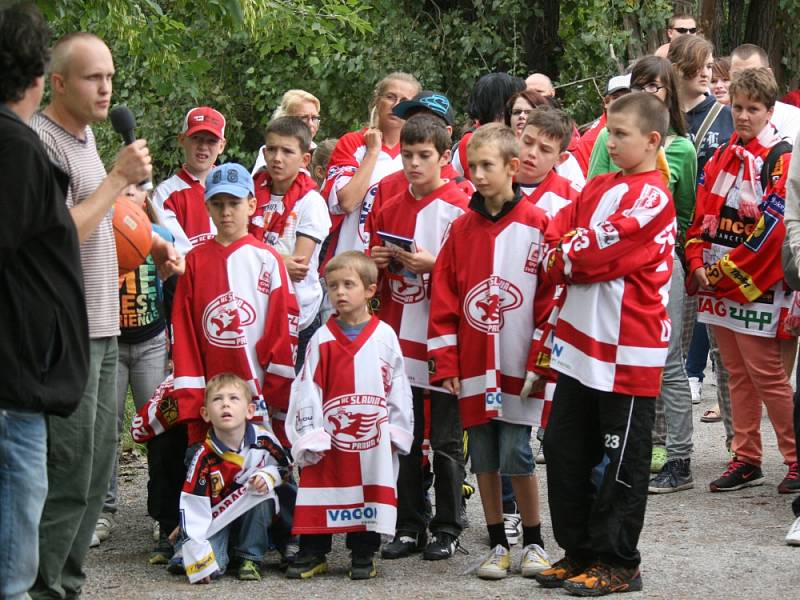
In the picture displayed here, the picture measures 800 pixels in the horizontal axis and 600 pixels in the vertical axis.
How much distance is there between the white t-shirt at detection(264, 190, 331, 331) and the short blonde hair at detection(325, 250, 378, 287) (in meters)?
0.89

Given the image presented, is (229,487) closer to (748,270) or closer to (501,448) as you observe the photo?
(501,448)

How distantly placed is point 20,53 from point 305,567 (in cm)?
300

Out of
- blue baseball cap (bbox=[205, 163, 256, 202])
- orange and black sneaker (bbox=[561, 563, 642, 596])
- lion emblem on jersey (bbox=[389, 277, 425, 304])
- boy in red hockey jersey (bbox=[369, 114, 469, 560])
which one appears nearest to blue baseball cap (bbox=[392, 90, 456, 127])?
boy in red hockey jersey (bbox=[369, 114, 469, 560])

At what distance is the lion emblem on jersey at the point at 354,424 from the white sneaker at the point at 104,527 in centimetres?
155

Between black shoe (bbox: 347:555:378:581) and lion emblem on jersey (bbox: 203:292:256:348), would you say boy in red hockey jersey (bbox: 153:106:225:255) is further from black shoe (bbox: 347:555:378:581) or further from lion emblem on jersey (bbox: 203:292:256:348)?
black shoe (bbox: 347:555:378:581)

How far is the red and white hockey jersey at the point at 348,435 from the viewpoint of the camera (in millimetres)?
6184

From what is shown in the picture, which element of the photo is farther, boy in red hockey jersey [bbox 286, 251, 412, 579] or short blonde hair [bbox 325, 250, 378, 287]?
short blonde hair [bbox 325, 250, 378, 287]

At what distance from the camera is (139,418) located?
22.1 feet

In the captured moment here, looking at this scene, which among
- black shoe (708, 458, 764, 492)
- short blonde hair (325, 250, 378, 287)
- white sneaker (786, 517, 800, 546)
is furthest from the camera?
black shoe (708, 458, 764, 492)

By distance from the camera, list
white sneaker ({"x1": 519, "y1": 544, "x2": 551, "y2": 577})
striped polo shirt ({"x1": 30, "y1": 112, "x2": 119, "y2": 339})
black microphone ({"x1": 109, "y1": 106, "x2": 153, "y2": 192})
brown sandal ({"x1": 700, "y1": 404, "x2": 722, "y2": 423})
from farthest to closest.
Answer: brown sandal ({"x1": 700, "y1": 404, "x2": 722, "y2": 423}) → white sneaker ({"x1": 519, "y1": 544, "x2": 551, "y2": 577}) → black microphone ({"x1": 109, "y1": 106, "x2": 153, "y2": 192}) → striped polo shirt ({"x1": 30, "y1": 112, "x2": 119, "y2": 339})

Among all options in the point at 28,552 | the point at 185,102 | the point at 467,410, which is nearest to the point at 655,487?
the point at 467,410

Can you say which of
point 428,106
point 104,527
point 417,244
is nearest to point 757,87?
point 428,106

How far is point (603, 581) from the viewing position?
572cm

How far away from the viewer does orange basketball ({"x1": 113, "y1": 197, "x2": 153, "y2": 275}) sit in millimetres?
5418
